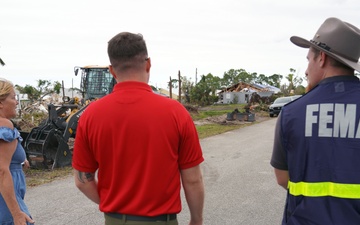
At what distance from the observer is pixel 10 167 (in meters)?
2.59

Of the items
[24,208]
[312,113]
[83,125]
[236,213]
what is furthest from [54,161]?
[312,113]

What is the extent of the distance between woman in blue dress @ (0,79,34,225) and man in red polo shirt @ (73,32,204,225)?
609 mm

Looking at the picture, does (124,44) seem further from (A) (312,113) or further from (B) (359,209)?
(B) (359,209)

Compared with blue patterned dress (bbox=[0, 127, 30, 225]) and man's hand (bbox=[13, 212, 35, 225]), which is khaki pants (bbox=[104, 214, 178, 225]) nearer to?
man's hand (bbox=[13, 212, 35, 225])

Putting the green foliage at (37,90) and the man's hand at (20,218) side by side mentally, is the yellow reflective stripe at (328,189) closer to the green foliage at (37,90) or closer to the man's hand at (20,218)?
the man's hand at (20,218)

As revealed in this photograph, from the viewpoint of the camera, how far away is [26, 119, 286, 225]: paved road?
5.05m

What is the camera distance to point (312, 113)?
187 centimetres

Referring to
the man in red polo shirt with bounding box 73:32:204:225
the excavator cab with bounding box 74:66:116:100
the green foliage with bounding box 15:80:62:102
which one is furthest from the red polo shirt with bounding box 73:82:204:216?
the green foliage with bounding box 15:80:62:102

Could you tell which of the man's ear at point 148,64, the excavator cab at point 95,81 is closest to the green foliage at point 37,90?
the excavator cab at point 95,81

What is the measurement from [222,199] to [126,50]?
447cm

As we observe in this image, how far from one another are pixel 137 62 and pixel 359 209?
1.55 metres

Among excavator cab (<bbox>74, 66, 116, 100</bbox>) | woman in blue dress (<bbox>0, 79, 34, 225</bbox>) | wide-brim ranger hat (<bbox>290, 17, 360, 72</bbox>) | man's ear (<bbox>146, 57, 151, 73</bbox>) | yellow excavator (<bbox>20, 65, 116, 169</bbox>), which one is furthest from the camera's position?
excavator cab (<bbox>74, 66, 116, 100</bbox>)

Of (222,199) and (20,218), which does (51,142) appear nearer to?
(222,199)

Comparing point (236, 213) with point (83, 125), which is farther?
point (236, 213)
